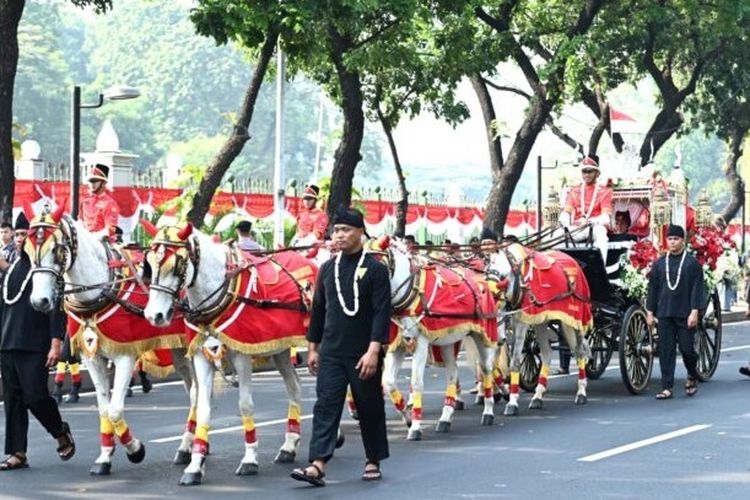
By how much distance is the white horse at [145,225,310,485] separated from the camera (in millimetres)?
11461

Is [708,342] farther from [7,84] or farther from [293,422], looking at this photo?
[7,84]

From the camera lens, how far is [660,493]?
428 inches

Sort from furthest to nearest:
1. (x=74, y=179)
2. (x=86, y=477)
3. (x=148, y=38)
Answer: (x=148, y=38), (x=74, y=179), (x=86, y=477)

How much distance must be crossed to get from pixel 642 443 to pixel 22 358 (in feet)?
16.9

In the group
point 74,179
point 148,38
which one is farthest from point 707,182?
point 74,179

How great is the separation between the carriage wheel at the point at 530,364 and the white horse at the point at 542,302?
627mm

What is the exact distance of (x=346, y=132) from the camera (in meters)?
25.2

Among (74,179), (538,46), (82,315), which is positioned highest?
(538,46)

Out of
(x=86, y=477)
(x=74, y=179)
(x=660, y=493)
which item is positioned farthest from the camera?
(x=74, y=179)

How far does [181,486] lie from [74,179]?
11.0 m

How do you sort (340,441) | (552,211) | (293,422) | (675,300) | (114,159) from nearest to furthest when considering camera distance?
(293,422)
(340,441)
(675,300)
(552,211)
(114,159)

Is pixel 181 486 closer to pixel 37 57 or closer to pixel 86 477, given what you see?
pixel 86 477

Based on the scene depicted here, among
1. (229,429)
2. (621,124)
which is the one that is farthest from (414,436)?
(621,124)

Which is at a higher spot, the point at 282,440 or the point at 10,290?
the point at 10,290
